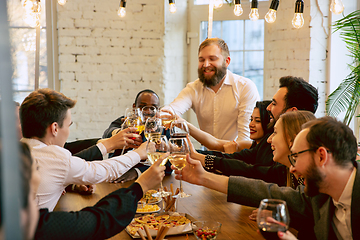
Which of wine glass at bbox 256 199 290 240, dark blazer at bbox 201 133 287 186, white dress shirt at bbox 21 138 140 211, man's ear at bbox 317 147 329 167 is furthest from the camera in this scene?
dark blazer at bbox 201 133 287 186

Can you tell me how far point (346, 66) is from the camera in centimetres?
373

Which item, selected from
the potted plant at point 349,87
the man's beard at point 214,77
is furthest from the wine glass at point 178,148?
the potted plant at point 349,87

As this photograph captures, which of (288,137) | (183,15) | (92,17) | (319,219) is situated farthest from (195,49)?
(319,219)

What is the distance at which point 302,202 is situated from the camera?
139 centimetres

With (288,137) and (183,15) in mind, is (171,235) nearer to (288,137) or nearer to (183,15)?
(288,137)

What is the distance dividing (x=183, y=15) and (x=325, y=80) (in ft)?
5.92

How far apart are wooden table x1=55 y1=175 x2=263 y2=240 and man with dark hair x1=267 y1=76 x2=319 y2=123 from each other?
70 centimetres

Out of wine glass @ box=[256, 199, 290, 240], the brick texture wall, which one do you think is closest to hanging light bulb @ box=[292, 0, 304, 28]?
the brick texture wall

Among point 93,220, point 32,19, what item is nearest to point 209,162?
point 93,220

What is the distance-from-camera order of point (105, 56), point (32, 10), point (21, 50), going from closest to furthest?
point (32, 10) → point (21, 50) → point (105, 56)

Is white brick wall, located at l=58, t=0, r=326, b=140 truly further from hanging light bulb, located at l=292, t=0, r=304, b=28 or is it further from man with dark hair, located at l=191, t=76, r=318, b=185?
man with dark hair, located at l=191, t=76, r=318, b=185

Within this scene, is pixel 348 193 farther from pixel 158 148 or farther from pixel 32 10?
pixel 32 10

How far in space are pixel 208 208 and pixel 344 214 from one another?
595 millimetres

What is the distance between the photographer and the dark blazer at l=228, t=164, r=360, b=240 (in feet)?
3.77
